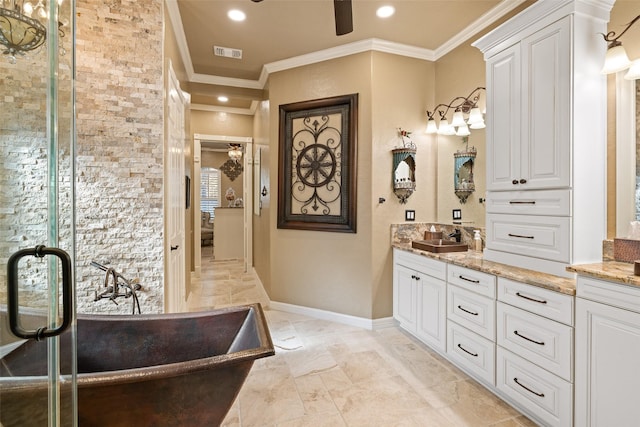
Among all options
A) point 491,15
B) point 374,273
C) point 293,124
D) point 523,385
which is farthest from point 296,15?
point 523,385

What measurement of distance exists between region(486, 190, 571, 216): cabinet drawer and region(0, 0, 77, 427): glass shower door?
2424 mm

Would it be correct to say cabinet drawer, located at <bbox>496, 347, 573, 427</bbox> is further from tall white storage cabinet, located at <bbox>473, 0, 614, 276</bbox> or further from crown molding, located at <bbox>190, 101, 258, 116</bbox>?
crown molding, located at <bbox>190, 101, 258, 116</bbox>

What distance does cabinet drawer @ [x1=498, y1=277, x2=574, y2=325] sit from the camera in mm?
1657

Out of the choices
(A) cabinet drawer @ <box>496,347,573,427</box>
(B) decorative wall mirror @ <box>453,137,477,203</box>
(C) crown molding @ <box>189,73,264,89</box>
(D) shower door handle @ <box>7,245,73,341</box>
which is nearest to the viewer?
(D) shower door handle @ <box>7,245,73,341</box>

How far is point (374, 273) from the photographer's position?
3.30 meters

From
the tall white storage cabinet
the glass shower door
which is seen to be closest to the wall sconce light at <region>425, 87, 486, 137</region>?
the tall white storage cabinet

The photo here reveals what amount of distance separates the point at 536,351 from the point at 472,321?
486 mm

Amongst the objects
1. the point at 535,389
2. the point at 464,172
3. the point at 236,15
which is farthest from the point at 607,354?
the point at 236,15

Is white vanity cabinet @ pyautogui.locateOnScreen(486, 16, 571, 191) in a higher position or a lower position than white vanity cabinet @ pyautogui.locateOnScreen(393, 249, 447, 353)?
higher

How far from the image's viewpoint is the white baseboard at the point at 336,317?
331cm

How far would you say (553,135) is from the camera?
1.97m

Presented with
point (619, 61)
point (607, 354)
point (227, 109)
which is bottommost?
point (607, 354)

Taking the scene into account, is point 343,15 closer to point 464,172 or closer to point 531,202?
point 531,202

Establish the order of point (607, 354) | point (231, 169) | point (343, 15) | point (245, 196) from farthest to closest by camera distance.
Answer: point (231, 169) → point (245, 196) → point (343, 15) → point (607, 354)
